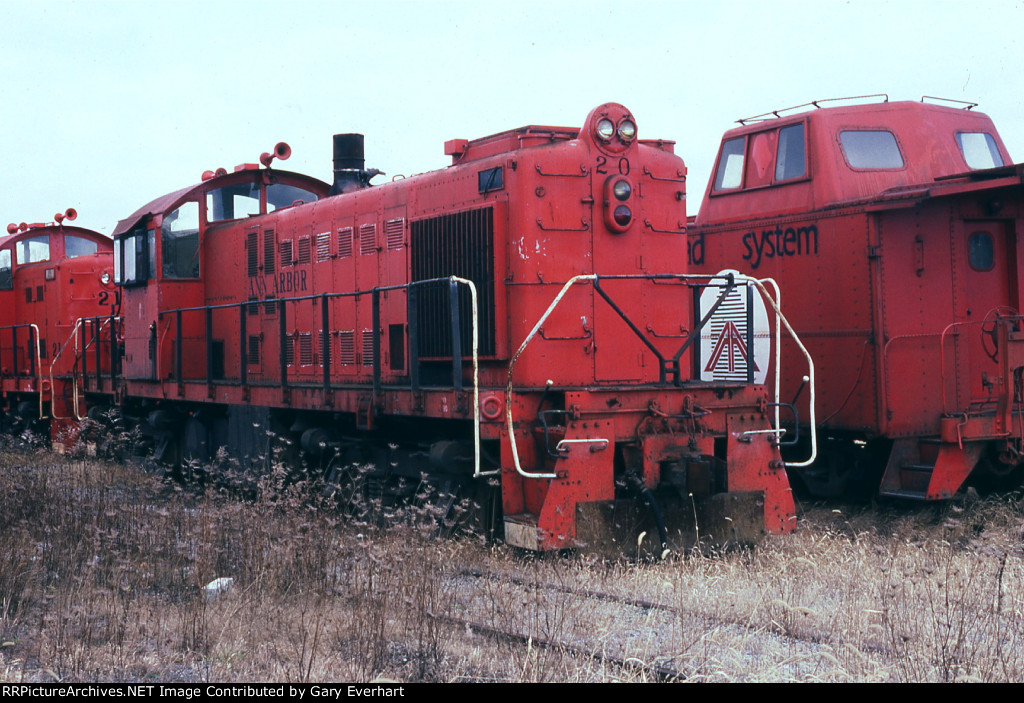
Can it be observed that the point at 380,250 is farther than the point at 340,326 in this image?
No

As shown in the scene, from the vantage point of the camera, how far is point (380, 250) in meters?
9.68

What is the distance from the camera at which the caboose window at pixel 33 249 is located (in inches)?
718

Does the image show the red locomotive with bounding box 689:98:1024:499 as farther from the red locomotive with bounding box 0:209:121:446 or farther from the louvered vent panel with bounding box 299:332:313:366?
the red locomotive with bounding box 0:209:121:446

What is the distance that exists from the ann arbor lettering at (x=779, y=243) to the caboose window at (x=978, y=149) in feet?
6.52

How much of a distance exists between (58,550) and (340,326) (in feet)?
12.4

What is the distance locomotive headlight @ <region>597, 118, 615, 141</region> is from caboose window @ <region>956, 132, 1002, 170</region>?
182 inches

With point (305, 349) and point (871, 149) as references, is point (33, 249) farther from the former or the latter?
point (871, 149)

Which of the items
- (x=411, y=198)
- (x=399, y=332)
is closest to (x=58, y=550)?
(x=399, y=332)

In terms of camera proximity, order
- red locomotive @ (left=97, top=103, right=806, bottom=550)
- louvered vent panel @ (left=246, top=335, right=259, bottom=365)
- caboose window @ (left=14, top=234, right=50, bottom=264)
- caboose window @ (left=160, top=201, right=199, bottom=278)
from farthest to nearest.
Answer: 1. caboose window @ (left=14, top=234, right=50, bottom=264)
2. caboose window @ (left=160, top=201, right=199, bottom=278)
3. louvered vent panel @ (left=246, top=335, right=259, bottom=365)
4. red locomotive @ (left=97, top=103, right=806, bottom=550)

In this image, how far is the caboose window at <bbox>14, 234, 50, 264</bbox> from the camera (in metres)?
18.2

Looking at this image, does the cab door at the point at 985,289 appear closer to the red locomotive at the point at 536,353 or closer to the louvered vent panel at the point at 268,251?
the red locomotive at the point at 536,353

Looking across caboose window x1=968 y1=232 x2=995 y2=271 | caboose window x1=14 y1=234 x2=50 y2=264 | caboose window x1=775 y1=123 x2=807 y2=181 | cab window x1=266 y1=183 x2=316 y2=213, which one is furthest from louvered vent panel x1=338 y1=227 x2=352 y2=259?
caboose window x1=14 y1=234 x2=50 y2=264

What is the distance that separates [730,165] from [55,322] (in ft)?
35.8
